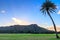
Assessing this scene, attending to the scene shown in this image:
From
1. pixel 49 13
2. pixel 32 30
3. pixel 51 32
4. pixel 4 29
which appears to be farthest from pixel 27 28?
pixel 49 13

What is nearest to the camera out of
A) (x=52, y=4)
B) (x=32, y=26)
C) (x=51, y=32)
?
(x=52, y=4)

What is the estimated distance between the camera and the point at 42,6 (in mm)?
38281

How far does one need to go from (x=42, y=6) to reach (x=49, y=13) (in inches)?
78.0

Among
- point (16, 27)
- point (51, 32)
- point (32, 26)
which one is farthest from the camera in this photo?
point (16, 27)

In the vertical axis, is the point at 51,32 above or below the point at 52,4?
below

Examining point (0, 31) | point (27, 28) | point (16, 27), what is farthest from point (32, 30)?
point (0, 31)

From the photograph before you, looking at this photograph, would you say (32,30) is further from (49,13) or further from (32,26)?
(49,13)

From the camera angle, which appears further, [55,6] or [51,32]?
[51,32]

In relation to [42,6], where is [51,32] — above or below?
below

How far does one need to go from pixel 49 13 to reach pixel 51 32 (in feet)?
65.9

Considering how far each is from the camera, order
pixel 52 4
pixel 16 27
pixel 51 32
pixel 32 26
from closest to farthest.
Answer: pixel 52 4, pixel 51 32, pixel 32 26, pixel 16 27

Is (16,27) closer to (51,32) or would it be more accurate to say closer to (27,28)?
(27,28)

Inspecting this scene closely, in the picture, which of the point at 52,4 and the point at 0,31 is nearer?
the point at 52,4

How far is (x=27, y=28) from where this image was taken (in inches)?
2677
